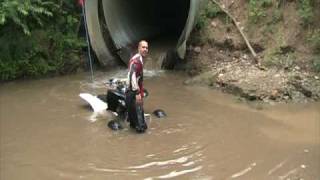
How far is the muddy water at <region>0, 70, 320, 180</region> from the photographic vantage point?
893 cm

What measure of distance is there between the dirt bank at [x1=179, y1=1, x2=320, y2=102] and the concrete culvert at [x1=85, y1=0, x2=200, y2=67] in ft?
2.37

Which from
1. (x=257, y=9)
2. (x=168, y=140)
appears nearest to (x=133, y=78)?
(x=168, y=140)

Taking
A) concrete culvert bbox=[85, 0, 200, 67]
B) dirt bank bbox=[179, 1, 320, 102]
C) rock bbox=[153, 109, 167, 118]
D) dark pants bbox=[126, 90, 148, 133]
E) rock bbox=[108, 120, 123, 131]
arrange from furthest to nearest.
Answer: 1. concrete culvert bbox=[85, 0, 200, 67]
2. dirt bank bbox=[179, 1, 320, 102]
3. rock bbox=[153, 109, 167, 118]
4. rock bbox=[108, 120, 123, 131]
5. dark pants bbox=[126, 90, 148, 133]

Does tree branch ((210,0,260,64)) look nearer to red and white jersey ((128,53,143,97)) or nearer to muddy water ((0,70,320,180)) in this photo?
muddy water ((0,70,320,180))

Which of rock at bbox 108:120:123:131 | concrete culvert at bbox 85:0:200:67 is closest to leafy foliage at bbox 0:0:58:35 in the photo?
concrete culvert at bbox 85:0:200:67

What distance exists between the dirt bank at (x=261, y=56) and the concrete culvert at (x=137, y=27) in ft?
2.37

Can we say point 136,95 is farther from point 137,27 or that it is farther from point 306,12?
point 137,27

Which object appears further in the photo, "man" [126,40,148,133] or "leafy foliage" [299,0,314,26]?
"leafy foliage" [299,0,314,26]

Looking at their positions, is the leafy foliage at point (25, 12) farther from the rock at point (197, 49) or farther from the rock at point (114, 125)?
the rock at point (114, 125)

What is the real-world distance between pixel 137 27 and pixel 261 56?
482 cm

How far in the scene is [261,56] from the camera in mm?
13977

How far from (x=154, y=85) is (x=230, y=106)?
2.54 m

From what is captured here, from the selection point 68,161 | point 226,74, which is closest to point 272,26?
point 226,74

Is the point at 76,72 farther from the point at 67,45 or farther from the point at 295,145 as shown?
the point at 295,145
